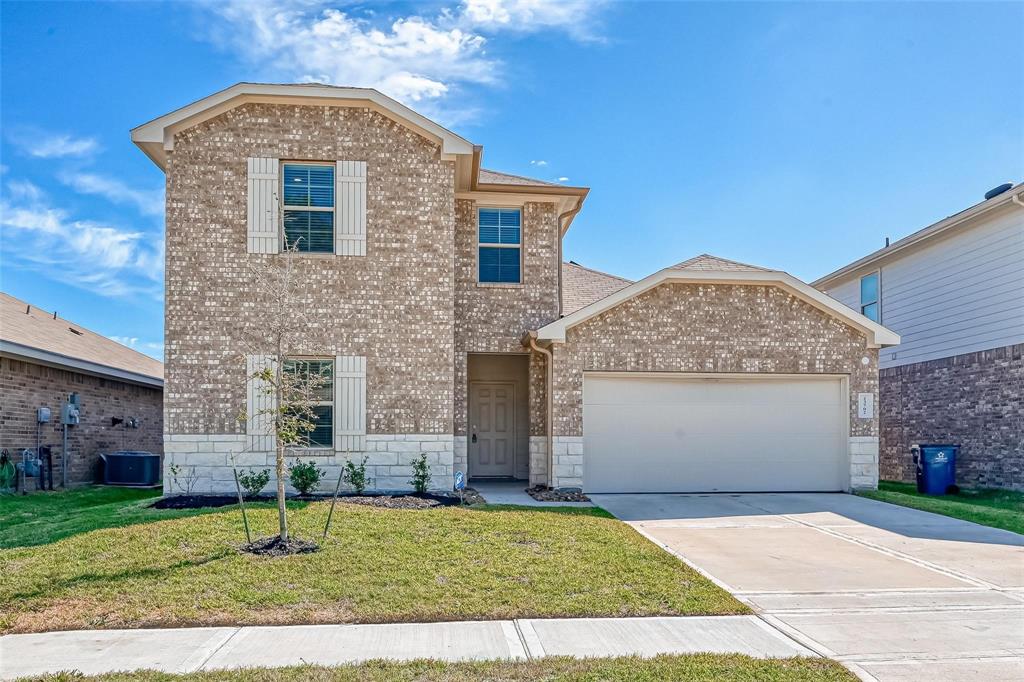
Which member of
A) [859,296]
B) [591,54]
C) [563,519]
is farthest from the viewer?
[859,296]

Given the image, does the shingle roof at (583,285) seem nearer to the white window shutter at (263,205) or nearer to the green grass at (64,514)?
the white window shutter at (263,205)

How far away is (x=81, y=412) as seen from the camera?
16.4m

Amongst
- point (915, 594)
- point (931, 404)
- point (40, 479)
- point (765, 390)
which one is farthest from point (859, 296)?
point (40, 479)

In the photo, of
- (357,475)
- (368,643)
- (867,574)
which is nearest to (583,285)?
(357,475)

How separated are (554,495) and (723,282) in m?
4.85

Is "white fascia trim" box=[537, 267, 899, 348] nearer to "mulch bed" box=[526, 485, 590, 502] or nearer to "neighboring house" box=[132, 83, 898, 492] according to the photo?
"neighboring house" box=[132, 83, 898, 492]

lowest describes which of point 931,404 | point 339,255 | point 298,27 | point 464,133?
point 931,404

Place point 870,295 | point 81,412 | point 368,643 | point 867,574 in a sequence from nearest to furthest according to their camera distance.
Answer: point 368,643 < point 867,574 < point 81,412 < point 870,295

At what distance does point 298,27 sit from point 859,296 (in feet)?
52.3

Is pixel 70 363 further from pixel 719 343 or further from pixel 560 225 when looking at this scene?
pixel 719 343

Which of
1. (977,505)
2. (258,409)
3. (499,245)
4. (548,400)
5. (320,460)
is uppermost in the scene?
(499,245)

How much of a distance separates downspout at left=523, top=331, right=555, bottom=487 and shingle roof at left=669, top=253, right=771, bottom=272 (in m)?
2.76

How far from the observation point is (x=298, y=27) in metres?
11.8

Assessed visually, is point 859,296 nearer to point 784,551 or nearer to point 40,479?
point 784,551
